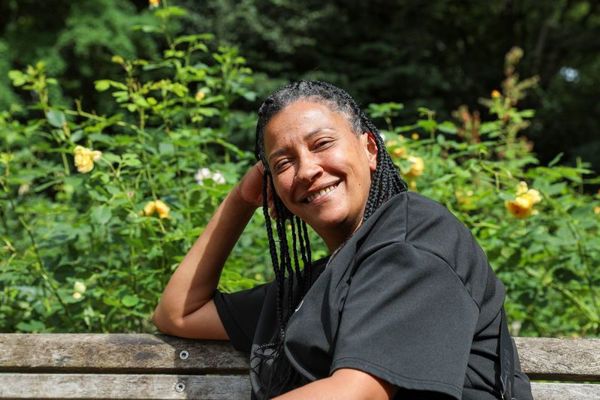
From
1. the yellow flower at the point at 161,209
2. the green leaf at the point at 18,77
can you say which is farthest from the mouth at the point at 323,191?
the green leaf at the point at 18,77

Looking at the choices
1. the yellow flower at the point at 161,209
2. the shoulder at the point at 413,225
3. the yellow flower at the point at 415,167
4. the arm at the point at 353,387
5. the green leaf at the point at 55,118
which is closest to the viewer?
the arm at the point at 353,387

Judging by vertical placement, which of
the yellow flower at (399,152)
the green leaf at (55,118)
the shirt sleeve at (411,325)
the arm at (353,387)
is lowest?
the yellow flower at (399,152)

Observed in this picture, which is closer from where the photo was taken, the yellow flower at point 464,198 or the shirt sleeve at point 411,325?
the shirt sleeve at point 411,325

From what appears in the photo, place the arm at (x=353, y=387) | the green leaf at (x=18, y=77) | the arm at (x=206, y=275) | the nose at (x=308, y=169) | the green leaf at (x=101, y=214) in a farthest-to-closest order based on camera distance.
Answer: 1. the green leaf at (x=18, y=77)
2. the green leaf at (x=101, y=214)
3. the arm at (x=206, y=275)
4. the nose at (x=308, y=169)
5. the arm at (x=353, y=387)

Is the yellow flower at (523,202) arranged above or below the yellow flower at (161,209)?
above

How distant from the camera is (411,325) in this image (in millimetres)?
1415

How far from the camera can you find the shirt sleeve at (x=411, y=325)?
4.58 feet

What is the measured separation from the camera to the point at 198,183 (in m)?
3.08

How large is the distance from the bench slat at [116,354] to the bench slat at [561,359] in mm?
728

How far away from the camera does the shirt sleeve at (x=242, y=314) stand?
2158 millimetres

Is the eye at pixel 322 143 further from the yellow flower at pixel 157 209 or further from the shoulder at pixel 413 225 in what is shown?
the yellow flower at pixel 157 209

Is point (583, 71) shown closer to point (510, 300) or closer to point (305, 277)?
point (510, 300)

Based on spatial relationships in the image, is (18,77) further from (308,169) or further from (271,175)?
(308,169)

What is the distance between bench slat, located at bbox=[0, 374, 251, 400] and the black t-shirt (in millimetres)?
672
